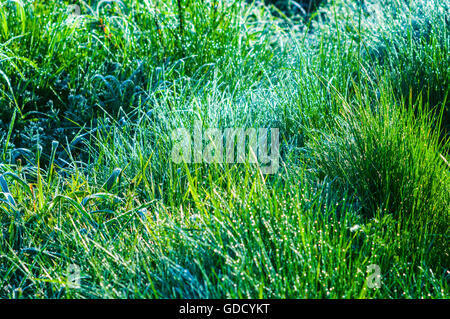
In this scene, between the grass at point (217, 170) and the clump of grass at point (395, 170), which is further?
the clump of grass at point (395, 170)

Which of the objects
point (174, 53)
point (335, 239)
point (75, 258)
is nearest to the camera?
point (335, 239)

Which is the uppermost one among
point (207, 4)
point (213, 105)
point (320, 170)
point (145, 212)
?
point (207, 4)

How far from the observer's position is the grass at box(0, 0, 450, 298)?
1695 mm

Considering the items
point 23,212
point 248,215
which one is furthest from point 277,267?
point 23,212

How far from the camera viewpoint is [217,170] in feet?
7.34

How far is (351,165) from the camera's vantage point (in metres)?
2.12

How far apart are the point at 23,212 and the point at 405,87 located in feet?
6.46

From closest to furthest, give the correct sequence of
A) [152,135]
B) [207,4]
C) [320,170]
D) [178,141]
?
[320,170], [178,141], [152,135], [207,4]

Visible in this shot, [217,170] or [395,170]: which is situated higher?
[395,170]

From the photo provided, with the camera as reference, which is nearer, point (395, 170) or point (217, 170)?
point (395, 170)

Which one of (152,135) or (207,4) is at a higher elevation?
(207,4)

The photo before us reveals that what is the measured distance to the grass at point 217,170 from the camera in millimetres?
1695

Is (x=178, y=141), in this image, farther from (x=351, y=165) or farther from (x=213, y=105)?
(x=351, y=165)

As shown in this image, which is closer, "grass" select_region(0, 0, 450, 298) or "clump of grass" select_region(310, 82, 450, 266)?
"grass" select_region(0, 0, 450, 298)
